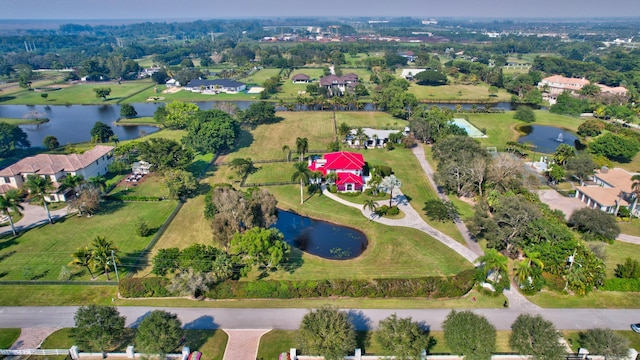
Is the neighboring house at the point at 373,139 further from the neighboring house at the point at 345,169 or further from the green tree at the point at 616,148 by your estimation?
the green tree at the point at 616,148

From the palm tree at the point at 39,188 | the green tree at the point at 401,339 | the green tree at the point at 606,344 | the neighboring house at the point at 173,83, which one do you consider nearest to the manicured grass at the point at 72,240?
the palm tree at the point at 39,188

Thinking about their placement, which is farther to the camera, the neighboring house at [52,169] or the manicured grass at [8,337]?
the neighboring house at [52,169]

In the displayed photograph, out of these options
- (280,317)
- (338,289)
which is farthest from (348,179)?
(280,317)

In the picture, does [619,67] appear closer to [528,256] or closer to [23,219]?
[528,256]

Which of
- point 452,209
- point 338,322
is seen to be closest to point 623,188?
point 452,209

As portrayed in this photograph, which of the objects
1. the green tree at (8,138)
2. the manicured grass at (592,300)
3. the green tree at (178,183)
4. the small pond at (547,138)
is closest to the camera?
the manicured grass at (592,300)

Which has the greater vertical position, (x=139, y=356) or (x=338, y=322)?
(x=338, y=322)
